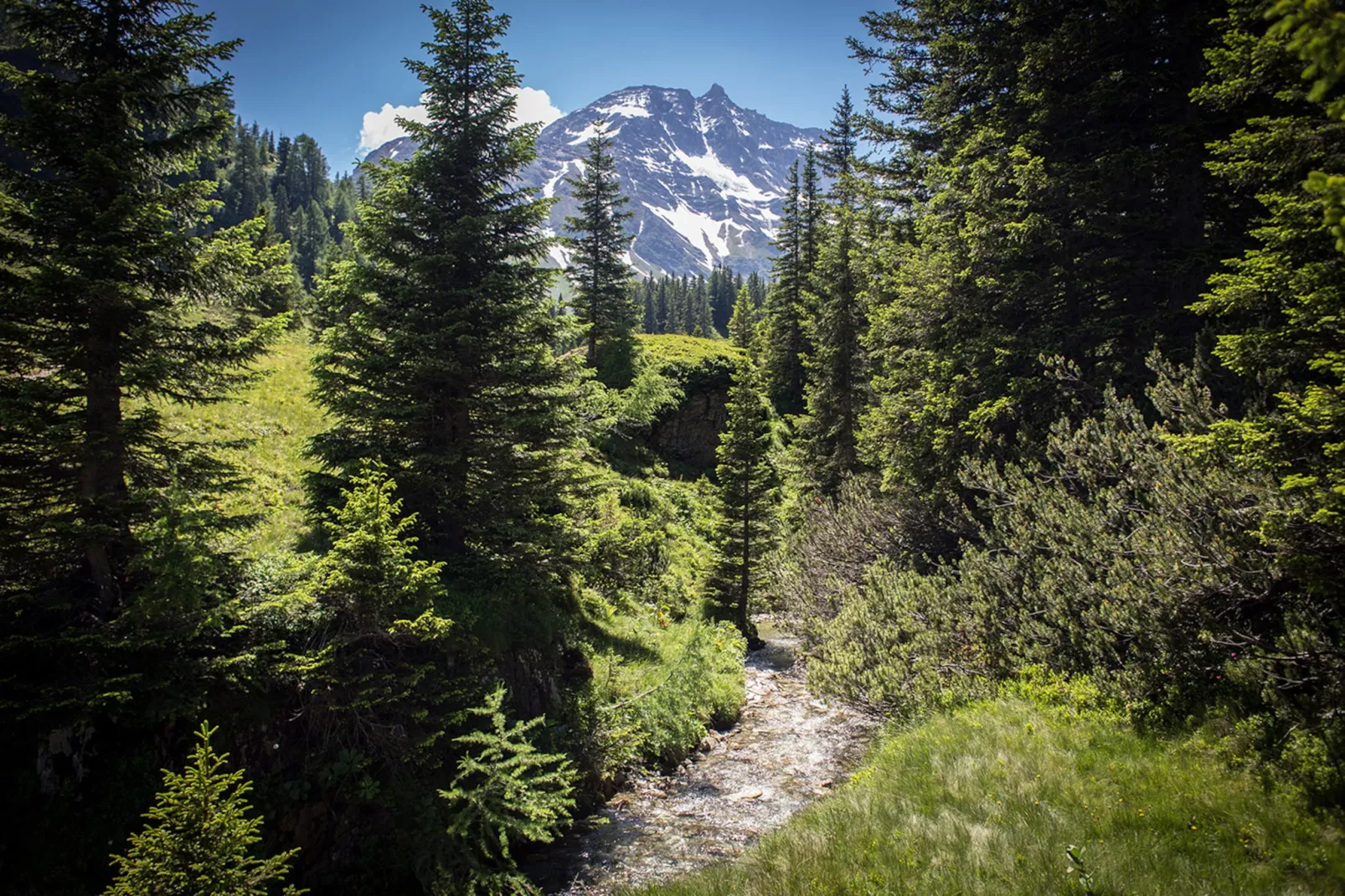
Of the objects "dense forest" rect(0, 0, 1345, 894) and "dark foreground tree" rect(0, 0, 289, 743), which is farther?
"dark foreground tree" rect(0, 0, 289, 743)

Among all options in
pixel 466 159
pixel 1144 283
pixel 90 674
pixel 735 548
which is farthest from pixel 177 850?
pixel 735 548

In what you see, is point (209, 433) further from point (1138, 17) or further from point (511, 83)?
point (1138, 17)

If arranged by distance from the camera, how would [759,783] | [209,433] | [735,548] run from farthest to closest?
[735,548]
[209,433]
[759,783]

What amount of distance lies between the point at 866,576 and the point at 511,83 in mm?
14113

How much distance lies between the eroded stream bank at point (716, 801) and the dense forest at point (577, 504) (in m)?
0.79

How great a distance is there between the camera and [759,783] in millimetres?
11922

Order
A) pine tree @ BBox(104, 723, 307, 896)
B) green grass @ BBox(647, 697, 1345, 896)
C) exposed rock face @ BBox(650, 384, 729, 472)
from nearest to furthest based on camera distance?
pine tree @ BBox(104, 723, 307, 896)
green grass @ BBox(647, 697, 1345, 896)
exposed rock face @ BBox(650, 384, 729, 472)

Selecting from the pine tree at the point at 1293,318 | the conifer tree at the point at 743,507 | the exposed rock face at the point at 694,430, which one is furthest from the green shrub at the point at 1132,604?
the exposed rock face at the point at 694,430

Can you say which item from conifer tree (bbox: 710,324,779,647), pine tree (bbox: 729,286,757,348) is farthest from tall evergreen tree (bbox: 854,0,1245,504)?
pine tree (bbox: 729,286,757,348)

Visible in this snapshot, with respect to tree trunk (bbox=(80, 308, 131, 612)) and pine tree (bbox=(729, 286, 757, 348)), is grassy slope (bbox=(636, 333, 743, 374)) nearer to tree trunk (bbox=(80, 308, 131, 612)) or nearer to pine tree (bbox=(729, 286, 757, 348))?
pine tree (bbox=(729, 286, 757, 348))

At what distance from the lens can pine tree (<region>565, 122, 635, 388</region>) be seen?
34469mm

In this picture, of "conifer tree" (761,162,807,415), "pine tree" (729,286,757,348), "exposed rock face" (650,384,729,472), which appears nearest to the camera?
"exposed rock face" (650,384,729,472)

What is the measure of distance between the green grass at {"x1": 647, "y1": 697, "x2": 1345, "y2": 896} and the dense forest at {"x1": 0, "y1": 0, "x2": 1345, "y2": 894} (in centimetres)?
6

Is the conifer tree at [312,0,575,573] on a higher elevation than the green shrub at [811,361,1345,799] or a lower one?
higher
